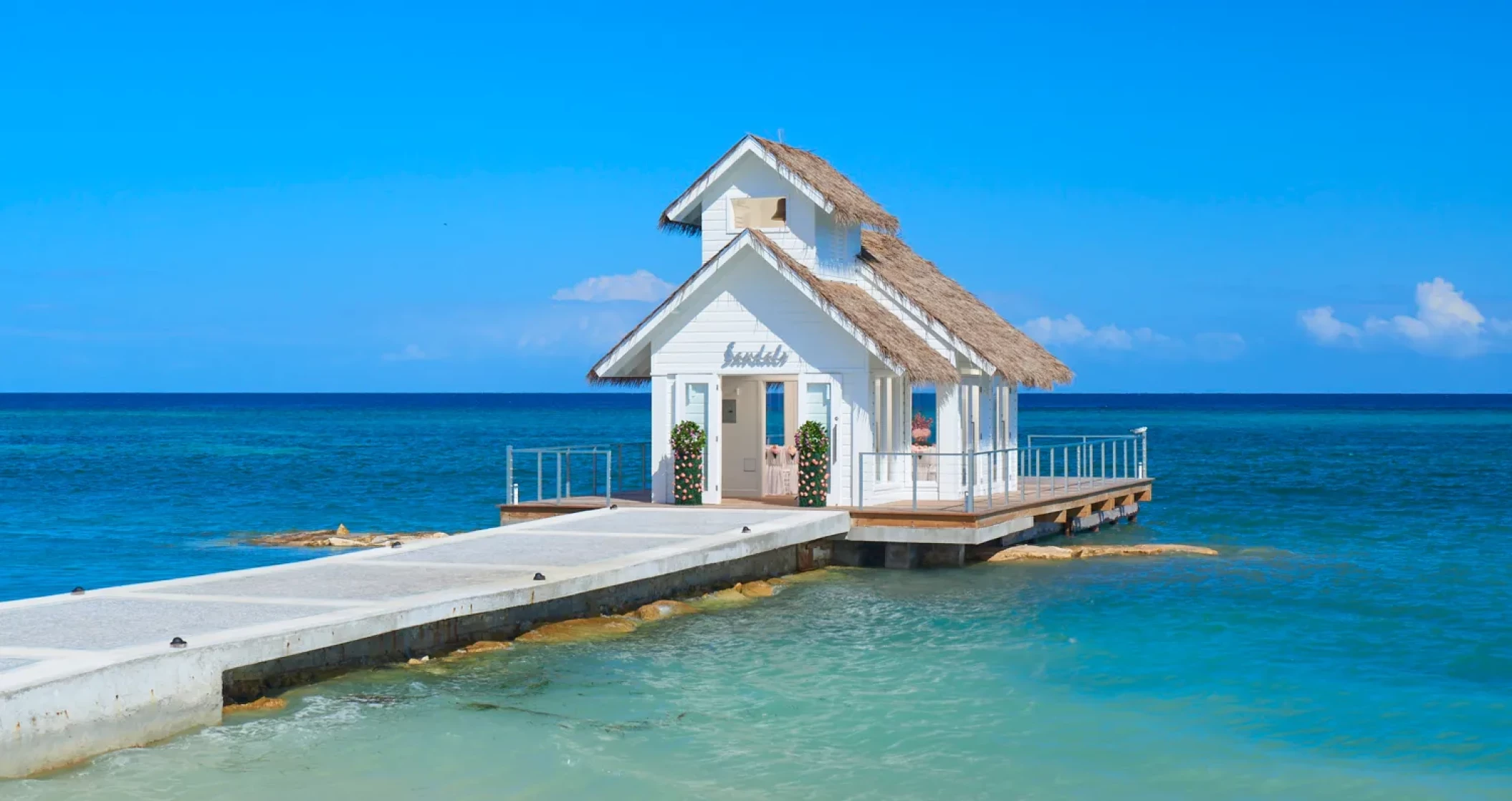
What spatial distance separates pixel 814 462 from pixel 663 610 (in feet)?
18.4

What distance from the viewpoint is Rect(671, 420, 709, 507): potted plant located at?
82.6 feet

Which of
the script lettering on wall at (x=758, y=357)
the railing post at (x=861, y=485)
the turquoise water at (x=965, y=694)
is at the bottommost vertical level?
the turquoise water at (x=965, y=694)

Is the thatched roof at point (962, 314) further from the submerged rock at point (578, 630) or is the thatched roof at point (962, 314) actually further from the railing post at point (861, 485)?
the submerged rock at point (578, 630)

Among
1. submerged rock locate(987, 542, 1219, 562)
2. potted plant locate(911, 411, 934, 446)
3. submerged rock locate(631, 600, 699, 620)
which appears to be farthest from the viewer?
potted plant locate(911, 411, 934, 446)

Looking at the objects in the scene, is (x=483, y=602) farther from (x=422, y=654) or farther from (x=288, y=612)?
(x=288, y=612)

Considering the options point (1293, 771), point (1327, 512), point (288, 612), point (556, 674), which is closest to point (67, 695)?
point (288, 612)

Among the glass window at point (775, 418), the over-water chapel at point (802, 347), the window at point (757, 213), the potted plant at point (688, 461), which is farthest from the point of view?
the glass window at point (775, 418)

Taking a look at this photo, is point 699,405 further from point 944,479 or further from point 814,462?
point 944,479

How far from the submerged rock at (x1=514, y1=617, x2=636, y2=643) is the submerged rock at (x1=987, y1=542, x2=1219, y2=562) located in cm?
885

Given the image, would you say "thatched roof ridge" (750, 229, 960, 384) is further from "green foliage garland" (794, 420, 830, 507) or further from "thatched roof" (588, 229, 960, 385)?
"green foliage garland" (794, 420, 830, 507)

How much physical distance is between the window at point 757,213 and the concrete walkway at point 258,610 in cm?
605

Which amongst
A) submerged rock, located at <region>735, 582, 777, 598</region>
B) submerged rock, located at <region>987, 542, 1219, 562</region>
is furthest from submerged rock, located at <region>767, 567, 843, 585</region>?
submerged rock, located at <region>987, 542, 1219, 562</region>

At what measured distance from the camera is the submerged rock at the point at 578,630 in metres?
17.8

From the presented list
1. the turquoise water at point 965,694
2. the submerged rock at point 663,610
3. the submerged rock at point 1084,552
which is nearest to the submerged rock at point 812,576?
the turquoise water at point 965,694
